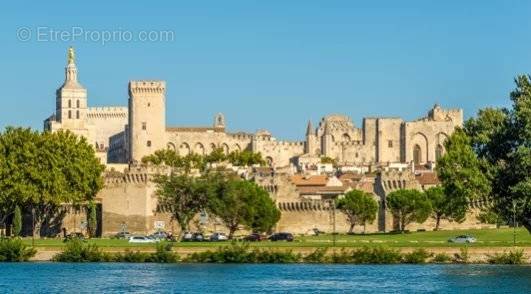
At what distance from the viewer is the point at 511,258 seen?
72625mm

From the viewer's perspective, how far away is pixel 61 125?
179375 millimetres

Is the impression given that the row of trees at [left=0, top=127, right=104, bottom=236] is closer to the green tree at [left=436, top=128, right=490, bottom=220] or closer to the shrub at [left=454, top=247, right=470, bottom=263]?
the green tree at [left=436, top=128, right=490, bottom=220]

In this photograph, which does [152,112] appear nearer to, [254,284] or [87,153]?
[87,153]

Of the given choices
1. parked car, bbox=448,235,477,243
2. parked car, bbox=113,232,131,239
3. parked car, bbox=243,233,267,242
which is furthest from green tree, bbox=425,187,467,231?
parked car, bbox=113,232,131,239

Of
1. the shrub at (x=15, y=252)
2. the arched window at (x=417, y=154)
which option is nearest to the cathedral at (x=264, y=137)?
the arched window at (x=417, y=154)

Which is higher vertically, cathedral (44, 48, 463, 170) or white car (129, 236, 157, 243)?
cathedral (44, 48, 463, 170)

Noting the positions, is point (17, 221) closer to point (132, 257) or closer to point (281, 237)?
point (281, 237)

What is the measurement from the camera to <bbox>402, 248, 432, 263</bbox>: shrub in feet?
241

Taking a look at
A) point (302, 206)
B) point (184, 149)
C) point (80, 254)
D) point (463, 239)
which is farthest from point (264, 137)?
point (80, 254)

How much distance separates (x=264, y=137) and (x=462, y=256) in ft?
359

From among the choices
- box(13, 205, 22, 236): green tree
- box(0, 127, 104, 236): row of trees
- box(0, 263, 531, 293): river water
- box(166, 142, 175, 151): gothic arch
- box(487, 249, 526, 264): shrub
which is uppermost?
box(166, 142, 175, 151): gothic arch

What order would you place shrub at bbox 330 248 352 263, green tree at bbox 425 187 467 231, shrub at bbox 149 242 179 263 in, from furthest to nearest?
1. green tree at bbox 425 187 467 231
2. shrub at bbox 149 242 179 263
3. shrub at bbox 330 248 352 263

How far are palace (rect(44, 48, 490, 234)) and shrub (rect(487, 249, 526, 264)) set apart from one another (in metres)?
32.3

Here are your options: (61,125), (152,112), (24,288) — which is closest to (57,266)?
(24,288)
